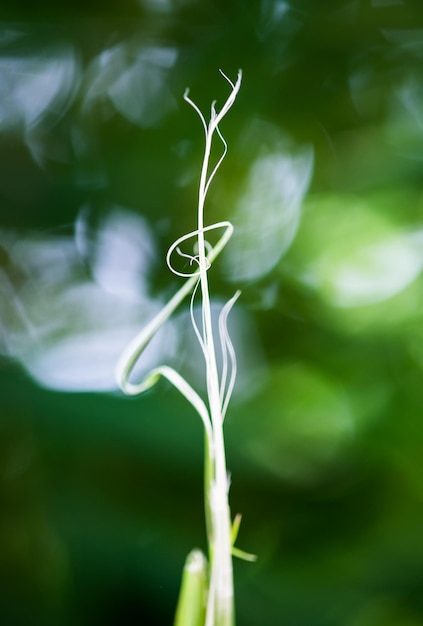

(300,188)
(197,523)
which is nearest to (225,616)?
(197,523)

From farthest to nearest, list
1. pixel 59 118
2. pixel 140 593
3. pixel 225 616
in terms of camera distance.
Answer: pixel 59 118, pixel 140 593, pixel 225 616

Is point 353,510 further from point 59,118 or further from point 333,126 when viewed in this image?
point 59,118

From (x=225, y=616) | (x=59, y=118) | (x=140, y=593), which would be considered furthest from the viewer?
(x=59, y=118)

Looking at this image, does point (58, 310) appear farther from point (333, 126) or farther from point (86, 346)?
point (333, 126)

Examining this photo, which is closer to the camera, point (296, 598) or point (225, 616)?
point (225, 616)

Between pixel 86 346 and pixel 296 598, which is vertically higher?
pixel 86 346

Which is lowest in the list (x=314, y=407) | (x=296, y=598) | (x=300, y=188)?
(x=296, y=598)
